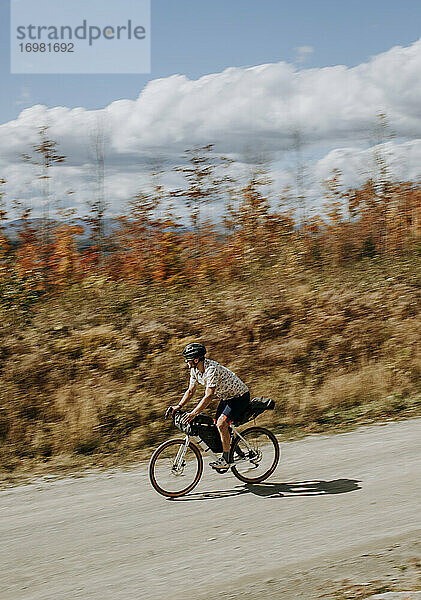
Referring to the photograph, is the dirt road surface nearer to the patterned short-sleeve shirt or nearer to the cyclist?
the cyclist

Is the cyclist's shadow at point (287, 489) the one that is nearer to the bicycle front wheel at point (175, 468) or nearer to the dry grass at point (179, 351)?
the bicycle front wheel at point (175, 468)

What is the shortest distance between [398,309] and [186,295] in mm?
6281

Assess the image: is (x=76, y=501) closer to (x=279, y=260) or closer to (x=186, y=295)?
(x=186, y=295)

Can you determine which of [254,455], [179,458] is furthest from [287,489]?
[179,458]

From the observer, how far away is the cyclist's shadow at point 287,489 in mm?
9047

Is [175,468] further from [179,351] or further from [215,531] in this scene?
[179,351]

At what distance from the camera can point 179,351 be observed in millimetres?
15867

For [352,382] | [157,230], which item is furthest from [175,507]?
[157,230]

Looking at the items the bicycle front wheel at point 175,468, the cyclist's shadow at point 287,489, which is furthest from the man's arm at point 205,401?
the cyclist's shadow at point 287,489

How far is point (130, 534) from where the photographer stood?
7.89 meters

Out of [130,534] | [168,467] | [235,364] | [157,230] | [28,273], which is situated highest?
[157,230]

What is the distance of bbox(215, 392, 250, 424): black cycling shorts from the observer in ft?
29.9

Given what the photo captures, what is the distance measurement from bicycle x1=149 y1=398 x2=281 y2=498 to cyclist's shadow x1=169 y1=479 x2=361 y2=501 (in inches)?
6.3

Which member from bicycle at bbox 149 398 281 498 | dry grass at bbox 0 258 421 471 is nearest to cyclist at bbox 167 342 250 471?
bicycle at bbox 149 398 281 498
